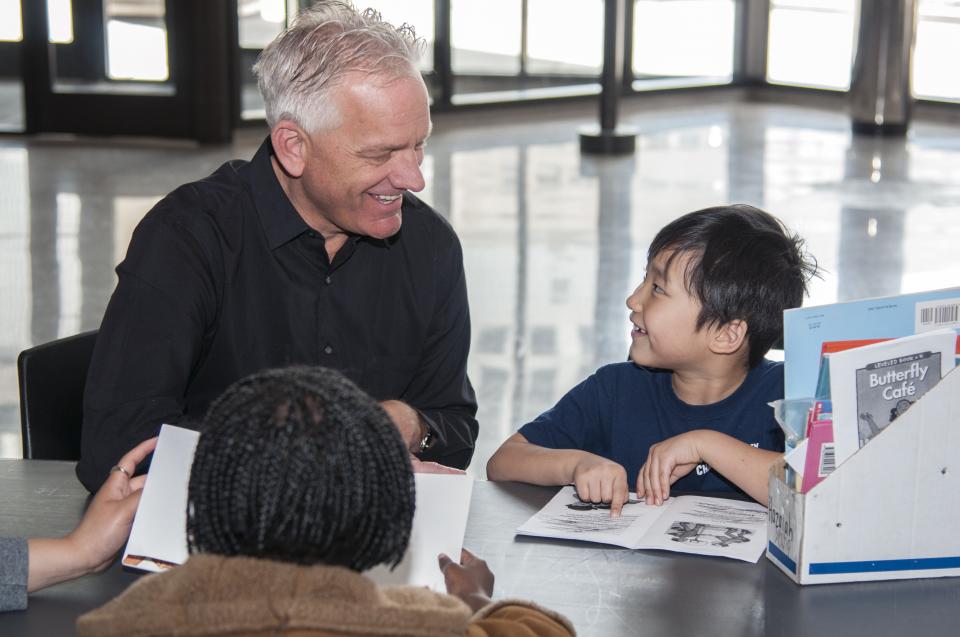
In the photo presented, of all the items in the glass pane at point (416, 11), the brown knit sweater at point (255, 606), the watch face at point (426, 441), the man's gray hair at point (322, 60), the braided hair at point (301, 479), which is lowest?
the watch face at point (426, 441)

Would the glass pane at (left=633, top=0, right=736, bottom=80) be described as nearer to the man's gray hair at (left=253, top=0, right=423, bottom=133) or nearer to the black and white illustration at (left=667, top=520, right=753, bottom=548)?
the man's gray hair at (left=253, top=0, right=423, bottom=133)

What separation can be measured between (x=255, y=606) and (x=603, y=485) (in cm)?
90

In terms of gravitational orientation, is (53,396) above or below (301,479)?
below

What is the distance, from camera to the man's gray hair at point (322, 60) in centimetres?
209

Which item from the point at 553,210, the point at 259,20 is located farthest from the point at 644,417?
the point at 259,20

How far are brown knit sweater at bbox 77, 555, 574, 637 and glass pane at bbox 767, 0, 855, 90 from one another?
11.1m

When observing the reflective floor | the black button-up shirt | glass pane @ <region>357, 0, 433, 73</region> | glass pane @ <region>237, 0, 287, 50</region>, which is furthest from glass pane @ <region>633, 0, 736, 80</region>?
the black button-up shirt

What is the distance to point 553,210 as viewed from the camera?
23.8ft

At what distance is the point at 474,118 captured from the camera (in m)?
10.5

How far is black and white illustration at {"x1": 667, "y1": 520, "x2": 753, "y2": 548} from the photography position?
1713 millimetres

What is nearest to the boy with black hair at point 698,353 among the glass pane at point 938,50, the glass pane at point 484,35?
the glass pane at point 484,35

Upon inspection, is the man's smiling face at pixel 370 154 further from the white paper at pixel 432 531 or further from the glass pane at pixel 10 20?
the glass pane at pixel 10 20

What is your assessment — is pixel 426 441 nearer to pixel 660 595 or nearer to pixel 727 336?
pixel 727 336

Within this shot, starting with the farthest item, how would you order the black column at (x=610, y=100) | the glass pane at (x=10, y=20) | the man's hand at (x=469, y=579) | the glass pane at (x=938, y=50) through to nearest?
1. the glass pane at (x=938, y=50)
2. the glass pane at (x=10, y=20)
3. the black column at (x=610, y=100)
4. the man's hand at (x=469, y=579)
